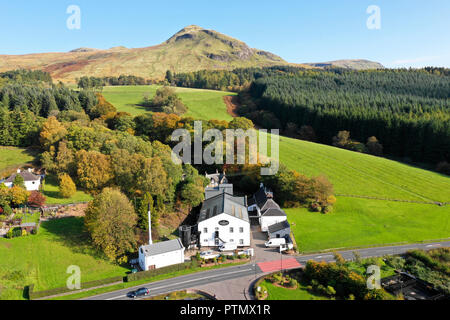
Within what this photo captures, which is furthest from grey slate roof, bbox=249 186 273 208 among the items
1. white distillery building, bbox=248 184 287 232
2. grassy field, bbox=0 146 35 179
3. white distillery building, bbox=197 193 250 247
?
A: grassy field, bbox=0 146 35 179

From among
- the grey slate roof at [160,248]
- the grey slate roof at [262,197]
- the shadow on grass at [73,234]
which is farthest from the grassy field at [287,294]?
the shadow on grass at [73,234]

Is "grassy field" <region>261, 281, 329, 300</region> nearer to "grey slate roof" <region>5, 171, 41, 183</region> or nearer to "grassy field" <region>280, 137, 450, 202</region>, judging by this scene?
"grassy field" <region>280, 137, 450, 202</region>

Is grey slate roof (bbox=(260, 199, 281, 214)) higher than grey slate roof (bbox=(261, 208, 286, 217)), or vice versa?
grey slate roof (bbox=(260, 199, 281, 214))

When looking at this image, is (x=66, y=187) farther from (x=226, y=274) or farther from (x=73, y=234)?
(x=226, y=274)

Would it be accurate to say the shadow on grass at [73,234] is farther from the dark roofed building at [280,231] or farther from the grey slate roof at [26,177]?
the dark roofed building at [280,231]

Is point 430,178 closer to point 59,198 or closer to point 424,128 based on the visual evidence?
point 424,128
